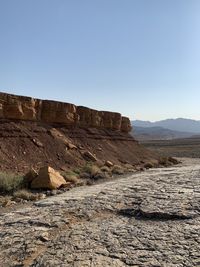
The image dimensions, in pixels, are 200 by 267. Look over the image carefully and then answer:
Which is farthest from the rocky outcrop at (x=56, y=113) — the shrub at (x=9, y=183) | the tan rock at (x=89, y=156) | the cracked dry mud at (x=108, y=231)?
the cracked dry mud at (x=108, y=231)

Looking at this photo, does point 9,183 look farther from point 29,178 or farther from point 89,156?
point 89,156

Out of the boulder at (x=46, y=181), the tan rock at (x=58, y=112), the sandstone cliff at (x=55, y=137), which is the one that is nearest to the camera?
the boulder at (x=46, y=181)

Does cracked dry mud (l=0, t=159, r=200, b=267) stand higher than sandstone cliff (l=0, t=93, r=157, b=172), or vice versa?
sandstone cliff (l=0, t=93, r=157, b=172)

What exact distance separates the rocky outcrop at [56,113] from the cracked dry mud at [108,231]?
47.8 feet

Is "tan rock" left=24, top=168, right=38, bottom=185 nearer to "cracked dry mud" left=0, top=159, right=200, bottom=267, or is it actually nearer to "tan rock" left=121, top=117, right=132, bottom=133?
"cracked dry mud" left=0, top=159, right=200, bottom=267

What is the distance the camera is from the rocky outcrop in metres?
26.0

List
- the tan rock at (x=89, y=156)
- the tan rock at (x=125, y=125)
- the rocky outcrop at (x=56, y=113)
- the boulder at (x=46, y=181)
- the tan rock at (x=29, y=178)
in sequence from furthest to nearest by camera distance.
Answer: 1. the tan rock at (x=125, y=125)
2. the tan rock at (x=89, y=156)
3. the rocky outcrop at (x=56, y=113)
4. the tan rock at (x=29, y=178)
5. the boulder at (x=46, y=181)

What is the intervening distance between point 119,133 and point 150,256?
35390 millimetres

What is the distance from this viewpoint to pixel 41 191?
53.6ft

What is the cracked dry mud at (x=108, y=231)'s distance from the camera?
7.41 meters

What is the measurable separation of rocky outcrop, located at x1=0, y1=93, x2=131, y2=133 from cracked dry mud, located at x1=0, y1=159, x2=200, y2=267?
1458 cm

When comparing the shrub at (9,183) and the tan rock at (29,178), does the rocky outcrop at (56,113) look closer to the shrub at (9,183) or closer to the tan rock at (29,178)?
the tan rock at (29,178)

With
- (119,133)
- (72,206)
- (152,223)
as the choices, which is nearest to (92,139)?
(119,133)

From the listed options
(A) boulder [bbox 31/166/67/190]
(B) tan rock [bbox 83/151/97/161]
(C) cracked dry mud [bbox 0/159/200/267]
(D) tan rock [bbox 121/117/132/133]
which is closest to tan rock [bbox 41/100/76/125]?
(B) tan rock [bbox 83/151/97/161]
